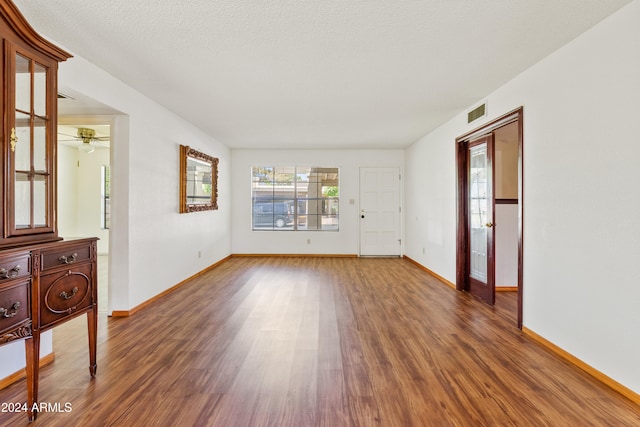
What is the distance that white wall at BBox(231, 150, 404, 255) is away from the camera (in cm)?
700

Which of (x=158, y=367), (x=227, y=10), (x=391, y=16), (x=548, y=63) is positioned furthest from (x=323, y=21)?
(x=158, y=367)

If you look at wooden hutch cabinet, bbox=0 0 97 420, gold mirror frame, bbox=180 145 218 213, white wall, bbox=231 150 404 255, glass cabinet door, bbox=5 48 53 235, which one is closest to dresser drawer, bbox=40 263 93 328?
wooden hutch cabinet, bbox=0 0 97 420

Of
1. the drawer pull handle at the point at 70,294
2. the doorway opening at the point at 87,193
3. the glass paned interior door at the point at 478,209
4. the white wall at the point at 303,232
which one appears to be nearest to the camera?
the drawer pull handle at the point at 70,294

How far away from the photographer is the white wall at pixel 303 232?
7.00m

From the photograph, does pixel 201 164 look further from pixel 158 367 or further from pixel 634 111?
pixel 634 111

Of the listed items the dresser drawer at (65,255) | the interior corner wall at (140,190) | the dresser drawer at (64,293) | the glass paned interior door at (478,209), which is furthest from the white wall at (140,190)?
the glass paned interior door at (478,209)

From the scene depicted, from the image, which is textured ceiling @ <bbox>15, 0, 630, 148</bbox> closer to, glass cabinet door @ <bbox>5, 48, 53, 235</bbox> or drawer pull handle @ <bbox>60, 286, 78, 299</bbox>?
glass cabinet door @ <bbox>5, 48, 53, 235</bbox>

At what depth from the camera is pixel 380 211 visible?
704 cm

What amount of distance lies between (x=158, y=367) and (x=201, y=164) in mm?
3639

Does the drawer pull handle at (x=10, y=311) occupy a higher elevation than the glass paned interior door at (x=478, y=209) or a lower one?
lower

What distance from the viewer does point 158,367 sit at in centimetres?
225

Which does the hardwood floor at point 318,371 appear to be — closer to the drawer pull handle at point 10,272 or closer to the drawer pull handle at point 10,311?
the drawer pull handle at point 10,311

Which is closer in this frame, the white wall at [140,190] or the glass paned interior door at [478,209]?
the white wall at [140,190]

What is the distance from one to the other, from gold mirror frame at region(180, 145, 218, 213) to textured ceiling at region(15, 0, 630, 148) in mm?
946
